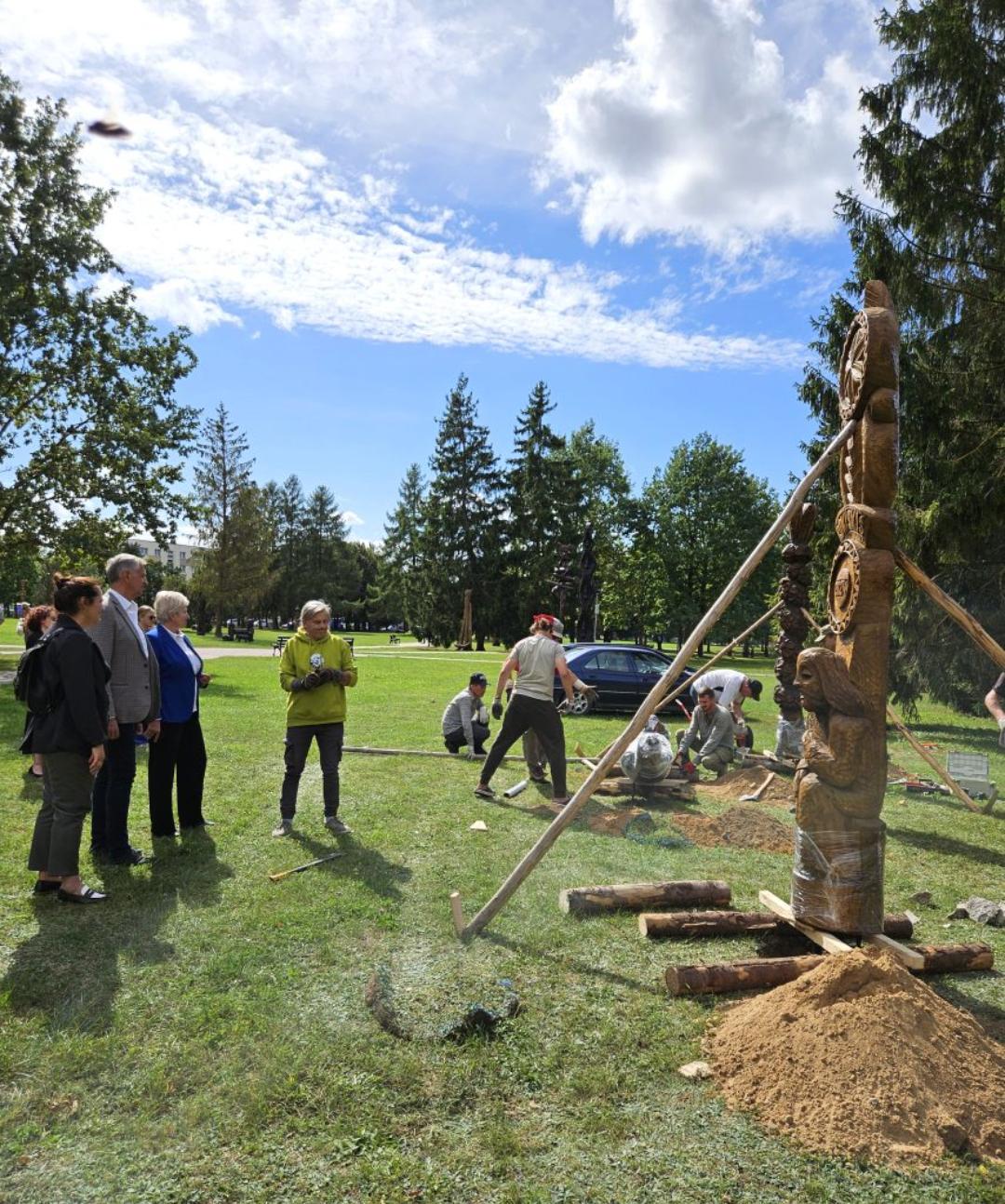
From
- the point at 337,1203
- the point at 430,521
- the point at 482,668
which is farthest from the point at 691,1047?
the point at 430,521

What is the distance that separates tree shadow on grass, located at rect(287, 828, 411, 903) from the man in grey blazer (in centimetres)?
121

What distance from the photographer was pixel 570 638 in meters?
45.9

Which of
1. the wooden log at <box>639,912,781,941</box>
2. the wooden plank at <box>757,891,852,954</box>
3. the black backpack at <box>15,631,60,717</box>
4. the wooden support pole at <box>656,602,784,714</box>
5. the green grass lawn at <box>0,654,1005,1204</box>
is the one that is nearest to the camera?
the green grass lawn at <box>0,654,1005,1204</box>

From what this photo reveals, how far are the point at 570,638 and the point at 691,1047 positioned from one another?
42.7m

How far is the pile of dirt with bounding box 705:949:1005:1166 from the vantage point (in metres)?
2.76

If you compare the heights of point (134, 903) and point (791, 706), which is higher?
point (791, 706)

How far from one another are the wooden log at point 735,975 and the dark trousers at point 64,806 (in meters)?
3.55

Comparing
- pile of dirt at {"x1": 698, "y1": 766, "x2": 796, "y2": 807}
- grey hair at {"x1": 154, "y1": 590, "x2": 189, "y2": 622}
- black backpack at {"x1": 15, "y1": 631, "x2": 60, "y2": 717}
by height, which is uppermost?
grey hair at {"x1": 154, "y1": 590, "x2": 189, "y2": 622}

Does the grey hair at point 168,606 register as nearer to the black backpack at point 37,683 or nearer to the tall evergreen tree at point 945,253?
the black backpack at point 37,683

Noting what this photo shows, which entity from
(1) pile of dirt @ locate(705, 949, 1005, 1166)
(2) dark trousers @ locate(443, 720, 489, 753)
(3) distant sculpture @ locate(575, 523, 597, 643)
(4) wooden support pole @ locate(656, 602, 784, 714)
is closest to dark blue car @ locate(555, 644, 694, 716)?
(2) dark trousers @ locate(443, 720, 489, 753)

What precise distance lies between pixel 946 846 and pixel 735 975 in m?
4.11

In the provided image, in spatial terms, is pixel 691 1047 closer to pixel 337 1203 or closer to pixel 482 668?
pixel 337 1203

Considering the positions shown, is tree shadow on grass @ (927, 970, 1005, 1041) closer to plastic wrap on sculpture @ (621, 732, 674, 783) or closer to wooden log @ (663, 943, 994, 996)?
wooden log @ (663, 943, 994, 996)

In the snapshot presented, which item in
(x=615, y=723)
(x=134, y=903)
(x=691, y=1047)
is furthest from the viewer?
(x=615, y=723)
